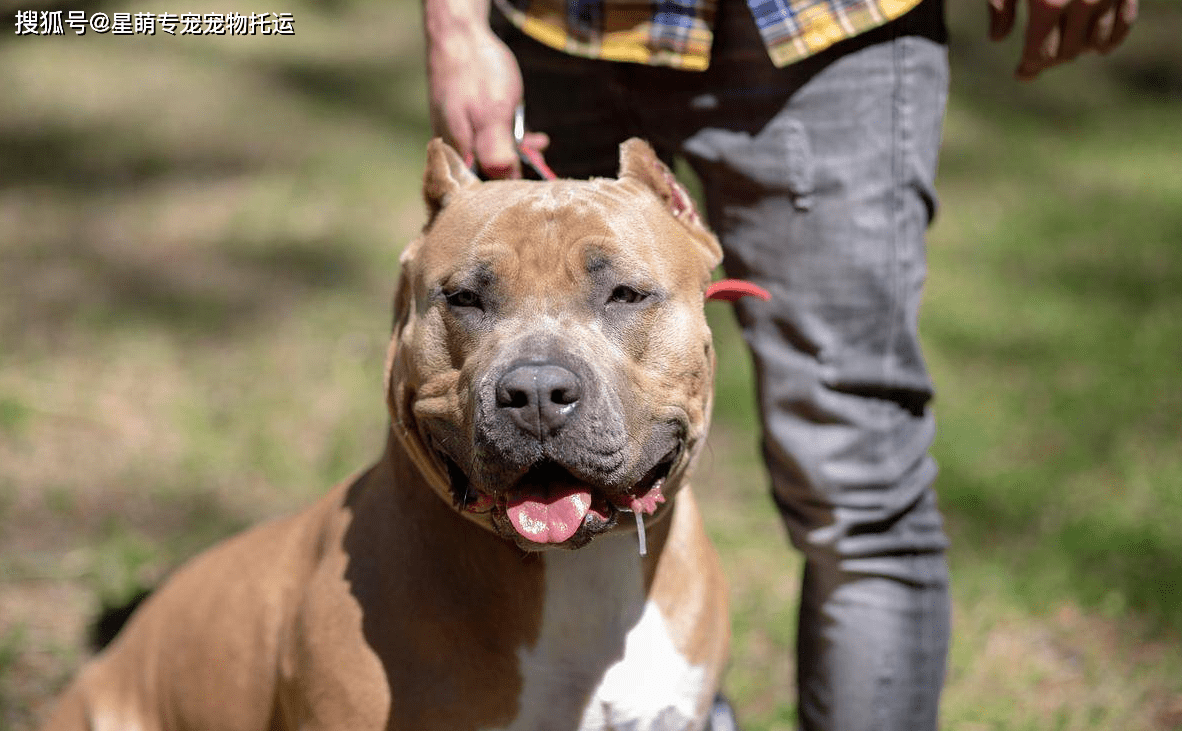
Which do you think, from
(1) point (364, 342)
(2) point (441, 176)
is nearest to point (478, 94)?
(2) point (441, 176)

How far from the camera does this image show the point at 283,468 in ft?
15.1

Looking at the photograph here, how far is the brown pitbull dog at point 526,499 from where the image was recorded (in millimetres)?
2068

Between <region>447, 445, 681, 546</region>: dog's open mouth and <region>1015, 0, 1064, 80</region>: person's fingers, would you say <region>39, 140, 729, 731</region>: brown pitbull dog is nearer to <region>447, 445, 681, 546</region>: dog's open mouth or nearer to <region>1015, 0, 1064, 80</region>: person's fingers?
<region>447, 445, 681, 546</region>: dog's open mouth

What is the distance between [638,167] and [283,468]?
8.63 feet

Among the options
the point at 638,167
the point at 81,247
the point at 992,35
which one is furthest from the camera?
the point at 81,247

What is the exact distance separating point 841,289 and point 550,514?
28.1 inches

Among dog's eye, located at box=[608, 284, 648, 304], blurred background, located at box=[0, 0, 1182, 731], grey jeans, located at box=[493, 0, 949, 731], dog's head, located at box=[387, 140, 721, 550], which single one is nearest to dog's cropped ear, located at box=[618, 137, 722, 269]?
dog's head, located at box=[387, 140, 721, 550]

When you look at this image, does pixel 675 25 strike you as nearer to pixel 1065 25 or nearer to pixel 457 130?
pixel 457 130

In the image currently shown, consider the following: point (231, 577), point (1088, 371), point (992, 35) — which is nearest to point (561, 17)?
point (992, 35)

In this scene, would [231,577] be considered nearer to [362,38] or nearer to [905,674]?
[905,674]

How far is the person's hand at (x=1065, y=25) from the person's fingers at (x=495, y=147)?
96 centimetres

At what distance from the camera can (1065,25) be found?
8.11 feet

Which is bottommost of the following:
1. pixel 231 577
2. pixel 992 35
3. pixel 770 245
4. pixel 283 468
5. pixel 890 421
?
pixel 283 468

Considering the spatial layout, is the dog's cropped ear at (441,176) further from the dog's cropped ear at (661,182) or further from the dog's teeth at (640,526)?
the dog's teeth at (640,526)
